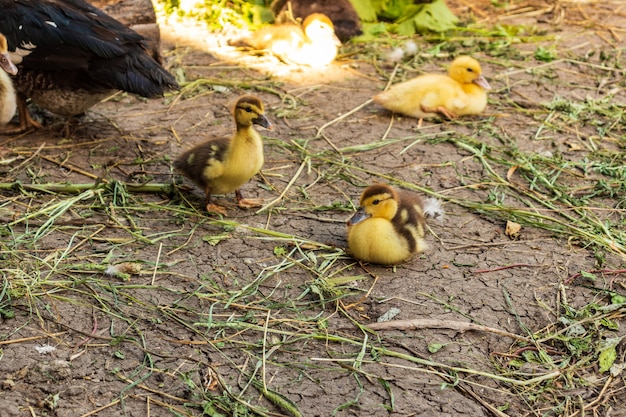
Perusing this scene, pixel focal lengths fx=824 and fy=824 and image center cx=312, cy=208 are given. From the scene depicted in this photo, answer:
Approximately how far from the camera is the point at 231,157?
15.4 feet

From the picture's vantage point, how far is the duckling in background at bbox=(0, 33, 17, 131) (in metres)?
4.93

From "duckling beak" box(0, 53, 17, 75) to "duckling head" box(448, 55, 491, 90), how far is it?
326 centimetres

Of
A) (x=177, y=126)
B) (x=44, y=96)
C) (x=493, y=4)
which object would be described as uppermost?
(x=44, y=96)

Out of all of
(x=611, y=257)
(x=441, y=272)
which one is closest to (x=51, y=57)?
(x=441, y=272)

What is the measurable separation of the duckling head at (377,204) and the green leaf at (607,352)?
124 cm

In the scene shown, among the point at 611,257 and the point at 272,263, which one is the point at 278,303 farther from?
the point at 611,257

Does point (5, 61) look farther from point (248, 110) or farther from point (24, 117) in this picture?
point (248, 110)

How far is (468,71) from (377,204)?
2.42 m

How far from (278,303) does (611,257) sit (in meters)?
1.93

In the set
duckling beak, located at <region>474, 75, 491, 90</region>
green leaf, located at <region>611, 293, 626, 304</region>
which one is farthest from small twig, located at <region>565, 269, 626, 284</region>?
duckling beak, located at <region>474, 75, 491, 90</region>

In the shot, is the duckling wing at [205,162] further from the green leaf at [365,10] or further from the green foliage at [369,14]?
the green leaf at [365,10]

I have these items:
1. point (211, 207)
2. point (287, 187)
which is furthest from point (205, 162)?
point (287, 187)

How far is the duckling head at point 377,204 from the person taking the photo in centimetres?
434

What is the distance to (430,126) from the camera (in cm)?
624
